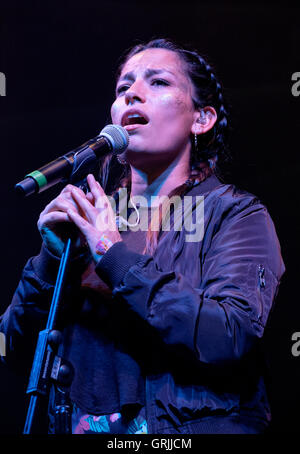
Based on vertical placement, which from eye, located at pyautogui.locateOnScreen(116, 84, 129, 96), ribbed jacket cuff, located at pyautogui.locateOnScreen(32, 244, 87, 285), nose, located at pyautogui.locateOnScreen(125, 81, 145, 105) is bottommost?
ribbed jacket cuff, located at pyautogui.locateOnScreen(32, 244, 87, 285)

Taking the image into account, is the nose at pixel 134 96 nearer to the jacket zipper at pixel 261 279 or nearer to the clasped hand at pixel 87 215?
the clasped hand at pixel 87 215

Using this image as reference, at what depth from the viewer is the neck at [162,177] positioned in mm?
1701

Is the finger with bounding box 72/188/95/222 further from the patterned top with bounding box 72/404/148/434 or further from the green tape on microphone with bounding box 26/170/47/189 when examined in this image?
the patterned top with bounding box 72/404/148/434

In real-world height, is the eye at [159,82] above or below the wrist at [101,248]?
above

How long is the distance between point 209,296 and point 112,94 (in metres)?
1.29

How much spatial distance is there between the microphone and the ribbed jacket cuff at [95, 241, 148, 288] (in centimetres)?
20

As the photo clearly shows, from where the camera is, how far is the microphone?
1.07 m

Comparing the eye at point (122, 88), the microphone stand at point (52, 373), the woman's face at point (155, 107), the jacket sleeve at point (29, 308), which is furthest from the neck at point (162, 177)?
the microphone stand at point (52, 373)

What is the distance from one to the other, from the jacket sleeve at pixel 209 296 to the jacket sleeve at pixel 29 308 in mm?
277

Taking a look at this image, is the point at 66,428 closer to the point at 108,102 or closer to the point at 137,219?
the point at 137,219

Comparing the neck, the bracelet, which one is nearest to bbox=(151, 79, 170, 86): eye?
the neck

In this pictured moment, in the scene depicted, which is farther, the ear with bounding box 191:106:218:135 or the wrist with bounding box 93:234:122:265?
the ear with bounding box 191:106:218:135

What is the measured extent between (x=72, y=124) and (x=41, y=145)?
0.54 feet
